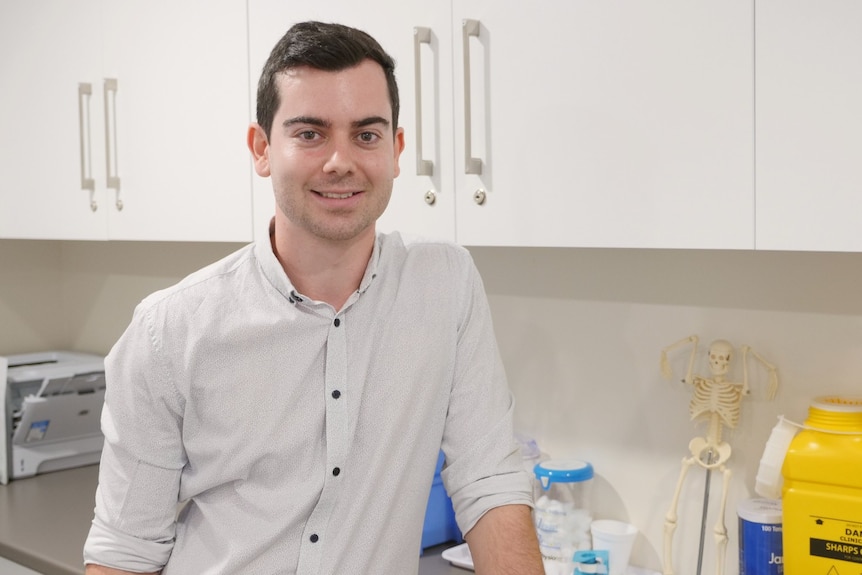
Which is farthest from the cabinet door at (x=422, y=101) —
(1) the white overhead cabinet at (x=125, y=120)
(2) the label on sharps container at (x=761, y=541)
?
(2) the label on sharps container at (x=761, y=541)

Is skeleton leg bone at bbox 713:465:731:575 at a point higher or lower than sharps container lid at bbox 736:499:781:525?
lower

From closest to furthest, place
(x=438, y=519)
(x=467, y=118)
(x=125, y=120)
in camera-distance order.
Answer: (x=467, y=118) < (x=438, y=519) < (x=125, y=120)

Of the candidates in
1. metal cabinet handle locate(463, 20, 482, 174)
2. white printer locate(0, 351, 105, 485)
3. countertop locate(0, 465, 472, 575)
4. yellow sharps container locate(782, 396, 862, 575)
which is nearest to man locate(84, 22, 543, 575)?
metal cabinet handle locate(463, 20, 482, 174)

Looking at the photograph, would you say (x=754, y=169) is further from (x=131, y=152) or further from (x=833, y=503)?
(x=131, y=152)

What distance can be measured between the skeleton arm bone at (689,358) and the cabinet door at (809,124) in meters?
0.51

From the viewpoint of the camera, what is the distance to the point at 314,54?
4.47 ft

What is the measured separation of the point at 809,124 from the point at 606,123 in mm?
305

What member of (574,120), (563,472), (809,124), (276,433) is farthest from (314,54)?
(563,472)

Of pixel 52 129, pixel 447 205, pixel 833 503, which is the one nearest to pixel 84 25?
pixel 52 129

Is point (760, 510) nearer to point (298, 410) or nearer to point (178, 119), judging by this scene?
point (298, 410)

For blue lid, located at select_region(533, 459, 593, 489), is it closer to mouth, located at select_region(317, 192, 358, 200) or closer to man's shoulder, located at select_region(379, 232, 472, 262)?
man's shoulder, located at select_region(379, 232, 472, 262)

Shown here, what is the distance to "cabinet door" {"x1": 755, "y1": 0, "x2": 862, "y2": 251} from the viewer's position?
1260mm

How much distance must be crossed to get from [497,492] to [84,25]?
63.8 inches

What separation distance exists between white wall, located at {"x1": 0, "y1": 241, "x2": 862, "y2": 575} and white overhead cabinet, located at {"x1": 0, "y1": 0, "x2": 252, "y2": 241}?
0.62m
